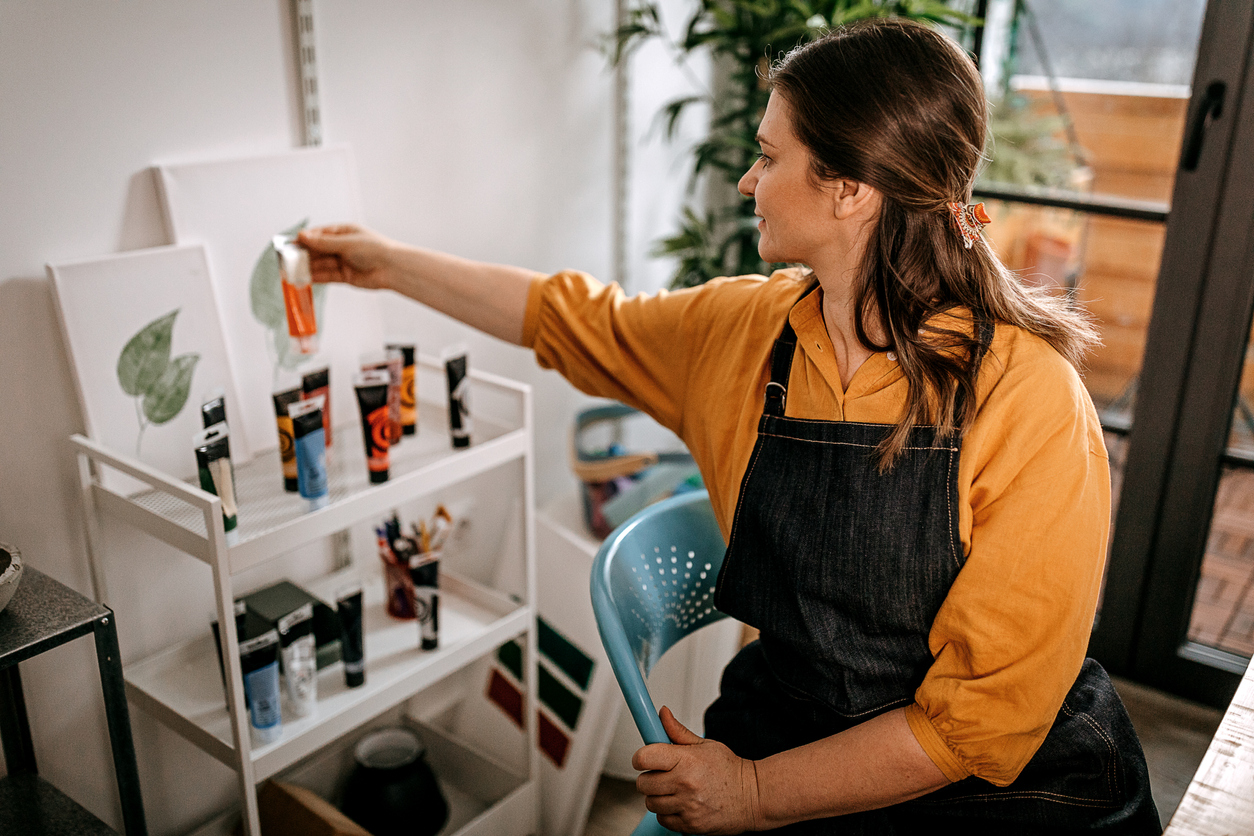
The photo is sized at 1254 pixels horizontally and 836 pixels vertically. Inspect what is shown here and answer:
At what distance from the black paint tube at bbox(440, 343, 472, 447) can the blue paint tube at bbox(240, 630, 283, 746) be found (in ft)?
1.27

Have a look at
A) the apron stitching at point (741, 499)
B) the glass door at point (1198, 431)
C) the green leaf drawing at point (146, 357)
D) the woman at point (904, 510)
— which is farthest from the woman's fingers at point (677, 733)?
the glass door at point (1198, 431)

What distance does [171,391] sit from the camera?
141 centimetres

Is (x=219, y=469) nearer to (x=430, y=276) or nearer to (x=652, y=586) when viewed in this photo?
(x=430, y=276)

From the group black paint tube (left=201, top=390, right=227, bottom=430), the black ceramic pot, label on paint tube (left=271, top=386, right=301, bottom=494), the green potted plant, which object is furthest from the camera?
the green potted plant

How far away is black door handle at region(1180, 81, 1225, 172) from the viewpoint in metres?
1.93

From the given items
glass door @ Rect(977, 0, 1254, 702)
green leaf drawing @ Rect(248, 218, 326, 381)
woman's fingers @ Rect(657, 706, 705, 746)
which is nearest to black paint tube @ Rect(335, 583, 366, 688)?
Result: green leaf drawing @ Rect(248, 218, 326, 381)

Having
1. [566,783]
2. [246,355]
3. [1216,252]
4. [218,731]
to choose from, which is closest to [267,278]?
[246,355]

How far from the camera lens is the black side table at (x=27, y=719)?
3.48 ft

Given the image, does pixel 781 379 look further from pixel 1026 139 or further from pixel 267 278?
pixel 1026 139

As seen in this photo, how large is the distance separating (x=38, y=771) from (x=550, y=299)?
994 millimetres

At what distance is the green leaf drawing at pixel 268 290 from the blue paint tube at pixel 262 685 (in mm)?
475

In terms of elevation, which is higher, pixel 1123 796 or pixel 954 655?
pixel 954 655

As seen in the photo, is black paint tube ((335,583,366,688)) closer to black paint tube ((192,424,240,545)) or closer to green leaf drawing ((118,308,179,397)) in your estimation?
black paint tube ((192,424,240,545))

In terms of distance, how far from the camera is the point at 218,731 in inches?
53.1
